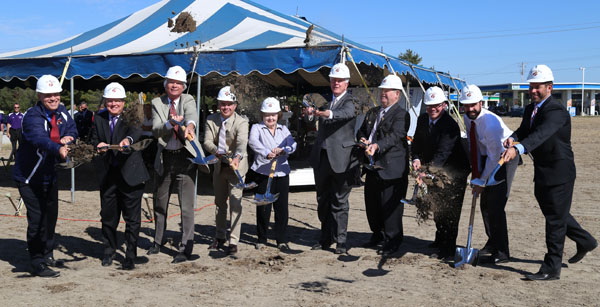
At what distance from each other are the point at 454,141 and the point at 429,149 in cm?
25

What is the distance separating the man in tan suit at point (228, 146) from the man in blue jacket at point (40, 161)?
1350 mm

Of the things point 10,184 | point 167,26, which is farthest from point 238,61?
point 10,184

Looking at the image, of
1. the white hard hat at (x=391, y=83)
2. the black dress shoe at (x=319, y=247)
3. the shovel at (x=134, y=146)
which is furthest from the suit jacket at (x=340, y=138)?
the shovel at (x=134, y=146)

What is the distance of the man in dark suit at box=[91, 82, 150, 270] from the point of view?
4816 mm

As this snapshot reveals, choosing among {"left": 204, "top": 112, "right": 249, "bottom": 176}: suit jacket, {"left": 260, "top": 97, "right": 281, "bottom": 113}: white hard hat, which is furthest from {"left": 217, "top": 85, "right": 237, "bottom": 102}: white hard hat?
{"left": 260, "top": 97, "right": 281, "bottom": 113}: white hard hat

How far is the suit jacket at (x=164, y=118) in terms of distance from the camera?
502 centimetres

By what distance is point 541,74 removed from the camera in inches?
177

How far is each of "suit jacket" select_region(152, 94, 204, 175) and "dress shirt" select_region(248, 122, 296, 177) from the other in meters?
0.63

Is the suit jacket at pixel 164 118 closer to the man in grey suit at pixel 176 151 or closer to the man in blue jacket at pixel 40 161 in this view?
the man in grey suit at pixel 176 151

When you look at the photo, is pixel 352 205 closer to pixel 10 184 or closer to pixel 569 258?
pixel 569 258

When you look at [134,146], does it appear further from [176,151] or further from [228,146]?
[228,146]

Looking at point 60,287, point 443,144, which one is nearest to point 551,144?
point 443,144

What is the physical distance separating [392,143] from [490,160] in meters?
0.91

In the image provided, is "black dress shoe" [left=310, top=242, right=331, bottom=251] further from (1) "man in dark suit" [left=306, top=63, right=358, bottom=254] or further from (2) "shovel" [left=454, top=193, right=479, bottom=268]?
(2) "shovel" [left=454, top=193, right=479, bottom=268]
